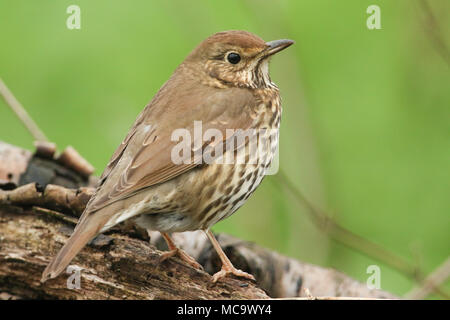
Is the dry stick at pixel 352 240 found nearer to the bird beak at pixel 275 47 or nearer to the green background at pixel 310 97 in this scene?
the green background at pixel 310 97

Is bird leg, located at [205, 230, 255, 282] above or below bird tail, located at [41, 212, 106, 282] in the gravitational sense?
below

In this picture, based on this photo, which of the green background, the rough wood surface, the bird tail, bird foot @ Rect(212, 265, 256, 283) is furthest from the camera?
the green background

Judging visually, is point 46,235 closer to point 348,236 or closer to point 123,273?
point 123,273

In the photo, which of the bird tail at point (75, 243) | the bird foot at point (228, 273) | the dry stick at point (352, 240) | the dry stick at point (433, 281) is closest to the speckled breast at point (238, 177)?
the bird foot at point (228, 273)

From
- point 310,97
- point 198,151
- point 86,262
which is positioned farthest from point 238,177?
point 310,97

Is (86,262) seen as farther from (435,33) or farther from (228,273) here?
(435,33)

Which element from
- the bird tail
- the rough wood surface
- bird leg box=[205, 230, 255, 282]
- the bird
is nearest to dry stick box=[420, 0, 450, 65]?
the bird

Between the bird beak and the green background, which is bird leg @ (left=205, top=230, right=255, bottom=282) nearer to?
the bird beak

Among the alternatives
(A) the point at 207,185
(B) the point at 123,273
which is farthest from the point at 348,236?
(B) the point at 123,273
